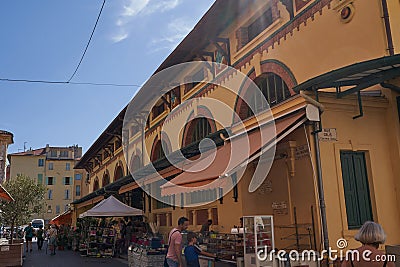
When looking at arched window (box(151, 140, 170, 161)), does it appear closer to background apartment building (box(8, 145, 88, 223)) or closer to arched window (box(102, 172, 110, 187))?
arched window (box(102, 172, 110, 187))

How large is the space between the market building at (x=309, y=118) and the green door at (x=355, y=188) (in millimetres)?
18

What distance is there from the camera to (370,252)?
411 centimetres

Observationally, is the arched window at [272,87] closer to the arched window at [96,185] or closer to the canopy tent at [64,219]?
the arched window at [96,185]

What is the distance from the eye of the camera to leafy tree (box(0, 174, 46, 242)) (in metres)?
29.6

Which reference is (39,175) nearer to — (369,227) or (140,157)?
(140,157)

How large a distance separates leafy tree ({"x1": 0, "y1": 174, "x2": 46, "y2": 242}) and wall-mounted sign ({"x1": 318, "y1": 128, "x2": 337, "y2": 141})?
2681 cm

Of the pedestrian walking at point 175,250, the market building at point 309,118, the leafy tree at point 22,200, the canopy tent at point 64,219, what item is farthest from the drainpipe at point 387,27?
the canopy tent at point 64,219

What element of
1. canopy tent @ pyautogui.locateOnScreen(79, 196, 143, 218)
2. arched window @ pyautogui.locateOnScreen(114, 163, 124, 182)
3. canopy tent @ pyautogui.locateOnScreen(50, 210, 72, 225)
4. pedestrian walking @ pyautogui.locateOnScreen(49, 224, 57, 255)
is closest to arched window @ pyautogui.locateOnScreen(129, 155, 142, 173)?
arched window @ pyautogui.locateOnScreen(114, 163, 124, 182)

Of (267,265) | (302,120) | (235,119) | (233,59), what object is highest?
(233,59)

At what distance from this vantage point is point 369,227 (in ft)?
13.8

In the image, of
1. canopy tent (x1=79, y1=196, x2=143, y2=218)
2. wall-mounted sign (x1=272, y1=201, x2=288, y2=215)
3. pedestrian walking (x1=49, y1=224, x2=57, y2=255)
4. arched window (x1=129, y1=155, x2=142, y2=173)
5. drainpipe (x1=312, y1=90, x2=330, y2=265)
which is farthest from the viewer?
arched window (x1=129, y1=155, x2=142, y2=173)

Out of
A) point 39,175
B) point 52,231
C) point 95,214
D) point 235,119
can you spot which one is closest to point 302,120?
point 235,119

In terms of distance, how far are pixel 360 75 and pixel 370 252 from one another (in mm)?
3671

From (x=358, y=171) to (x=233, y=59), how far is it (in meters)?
6.46
